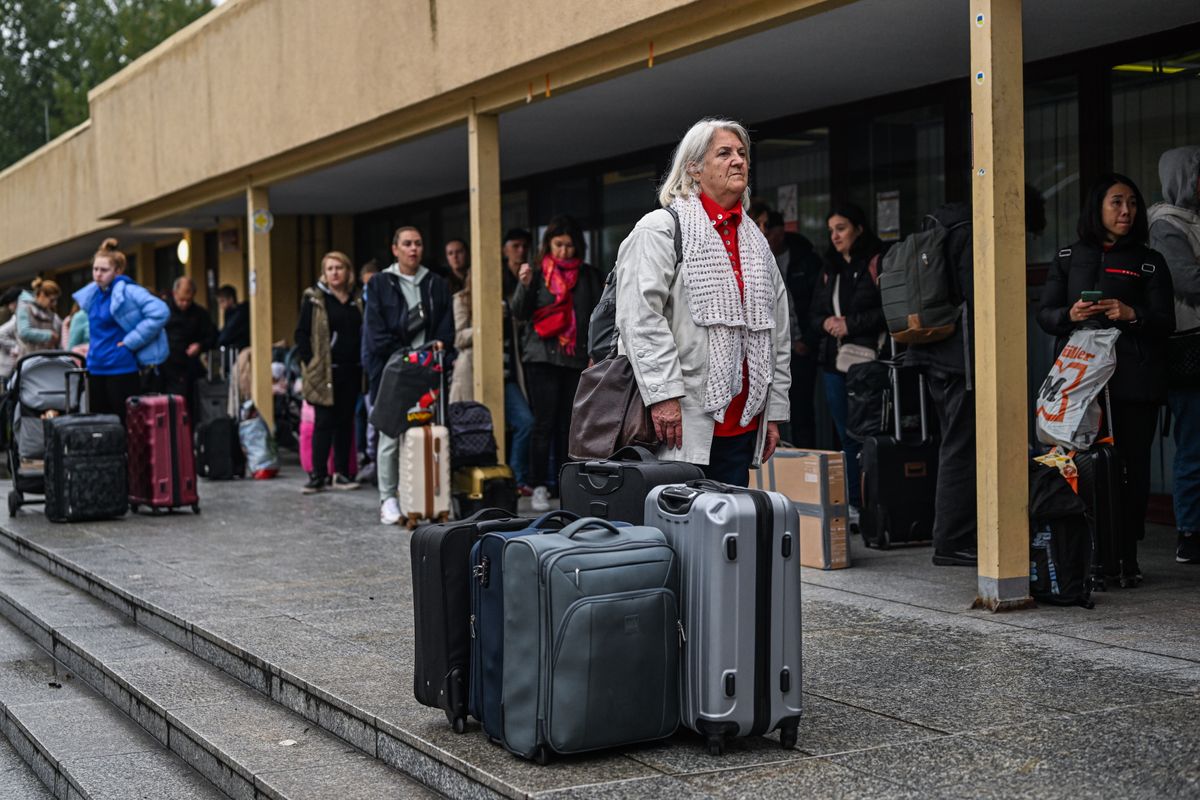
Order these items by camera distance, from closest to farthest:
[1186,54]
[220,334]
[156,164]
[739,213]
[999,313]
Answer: [739,213] < [999,313] < [1186,54] < [220,334] < [156,164]

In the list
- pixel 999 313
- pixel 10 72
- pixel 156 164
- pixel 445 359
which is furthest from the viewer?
pixel 10 72

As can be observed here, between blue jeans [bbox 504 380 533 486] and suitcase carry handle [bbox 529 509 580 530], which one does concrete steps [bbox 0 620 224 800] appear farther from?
blue jeans [bbox 504 380 533 486]

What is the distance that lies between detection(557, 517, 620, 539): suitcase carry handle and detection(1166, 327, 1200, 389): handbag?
164 inches

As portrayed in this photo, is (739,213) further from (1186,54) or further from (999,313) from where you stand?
(1186,54)

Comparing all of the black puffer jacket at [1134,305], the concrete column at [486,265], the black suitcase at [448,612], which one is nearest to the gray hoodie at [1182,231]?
the black puffer jacket at [1134,305]

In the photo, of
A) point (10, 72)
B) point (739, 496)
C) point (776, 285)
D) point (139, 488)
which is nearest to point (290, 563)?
point (139, 488)

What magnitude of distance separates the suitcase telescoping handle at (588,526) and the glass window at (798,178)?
22.8 ft

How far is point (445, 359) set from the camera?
970 cm

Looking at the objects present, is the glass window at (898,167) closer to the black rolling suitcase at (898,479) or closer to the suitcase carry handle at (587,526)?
the black rolling suitcase at (898,479)

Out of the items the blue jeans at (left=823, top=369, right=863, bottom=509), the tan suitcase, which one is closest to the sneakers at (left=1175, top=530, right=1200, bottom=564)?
the blue jeans at (left=823, top=369, right=863, bottom=509)

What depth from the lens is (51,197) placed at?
76.2 feet

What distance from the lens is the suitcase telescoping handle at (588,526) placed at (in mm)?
4176

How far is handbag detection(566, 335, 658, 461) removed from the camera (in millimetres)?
4941

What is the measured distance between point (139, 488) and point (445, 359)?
9.39ft
